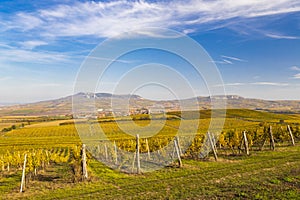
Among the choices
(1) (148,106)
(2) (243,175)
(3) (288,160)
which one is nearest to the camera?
(2) (243,175)

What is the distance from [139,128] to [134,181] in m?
9.39

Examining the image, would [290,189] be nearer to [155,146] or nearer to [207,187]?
[207,187]

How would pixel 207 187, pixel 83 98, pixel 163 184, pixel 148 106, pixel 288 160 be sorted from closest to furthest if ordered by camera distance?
1. pixel 207 187
2. pixel 163 184
3. pixel 83 98
4. pixel 288 160
5. pixel 148 106

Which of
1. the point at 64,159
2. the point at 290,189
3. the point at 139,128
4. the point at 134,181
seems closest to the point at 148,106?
the point at 139,128

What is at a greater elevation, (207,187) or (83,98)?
(83,98)

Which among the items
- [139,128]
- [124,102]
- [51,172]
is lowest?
[51,172]

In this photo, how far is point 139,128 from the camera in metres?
22.0

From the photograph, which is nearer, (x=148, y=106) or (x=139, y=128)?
(x=139, y=128)

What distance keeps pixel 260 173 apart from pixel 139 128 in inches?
439

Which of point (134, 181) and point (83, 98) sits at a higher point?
point (83, 98)

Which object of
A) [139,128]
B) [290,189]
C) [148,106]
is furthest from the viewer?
[148,106]

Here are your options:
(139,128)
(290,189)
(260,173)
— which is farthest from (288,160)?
(139,128)

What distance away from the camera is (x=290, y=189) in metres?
9.95

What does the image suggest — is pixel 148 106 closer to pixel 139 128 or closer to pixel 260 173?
pixel 139 128
